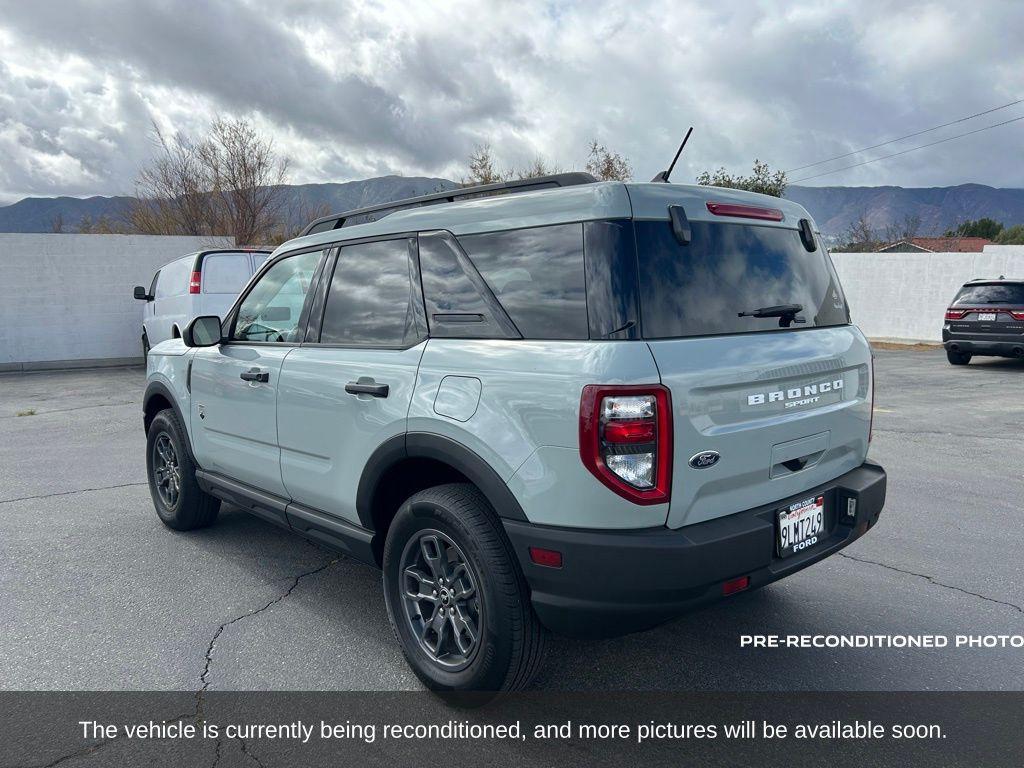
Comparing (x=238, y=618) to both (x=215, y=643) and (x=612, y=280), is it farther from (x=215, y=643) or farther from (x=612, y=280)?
(x=612, y=280)

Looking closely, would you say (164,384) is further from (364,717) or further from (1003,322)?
(1003,322)

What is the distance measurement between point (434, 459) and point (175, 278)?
1033cm

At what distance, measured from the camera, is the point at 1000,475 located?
6.12 meters

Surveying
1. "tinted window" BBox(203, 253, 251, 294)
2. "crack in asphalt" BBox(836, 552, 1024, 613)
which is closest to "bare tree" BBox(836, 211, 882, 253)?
"tinted window" BBox(203, 253, 251, 294)

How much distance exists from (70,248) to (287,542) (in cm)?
A: 1369

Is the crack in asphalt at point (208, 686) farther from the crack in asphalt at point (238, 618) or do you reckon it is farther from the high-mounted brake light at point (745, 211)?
the high-mounted brake light at point (745, 211)

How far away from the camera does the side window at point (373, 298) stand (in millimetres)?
3166

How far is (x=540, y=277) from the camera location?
2.67 m

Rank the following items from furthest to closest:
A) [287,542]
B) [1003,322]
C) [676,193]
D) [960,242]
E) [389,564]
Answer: [960,242]
[1003,322]
[287,542]
[389,564]
[676,193]

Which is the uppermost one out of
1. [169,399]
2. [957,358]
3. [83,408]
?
[169,399]

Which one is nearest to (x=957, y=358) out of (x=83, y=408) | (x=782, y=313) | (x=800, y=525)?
(x=782, y=313)

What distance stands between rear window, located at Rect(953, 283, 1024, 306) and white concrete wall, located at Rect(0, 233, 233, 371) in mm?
16350

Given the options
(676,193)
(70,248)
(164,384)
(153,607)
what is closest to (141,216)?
(70,248)

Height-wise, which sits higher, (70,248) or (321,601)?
(70,248)
